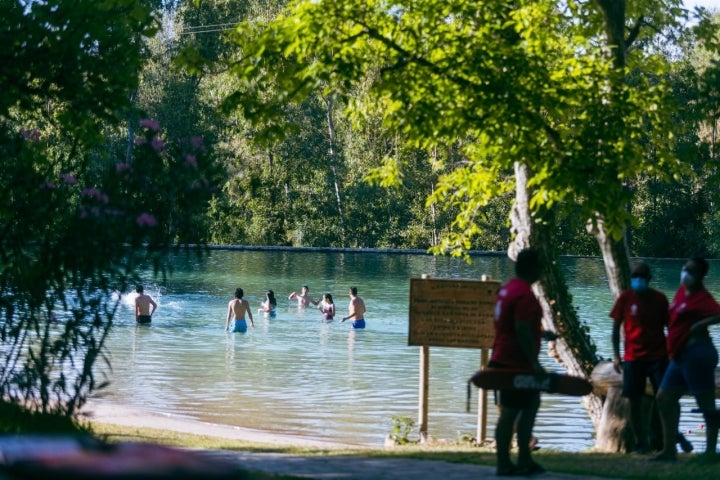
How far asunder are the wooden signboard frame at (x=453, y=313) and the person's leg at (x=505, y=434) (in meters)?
4.43

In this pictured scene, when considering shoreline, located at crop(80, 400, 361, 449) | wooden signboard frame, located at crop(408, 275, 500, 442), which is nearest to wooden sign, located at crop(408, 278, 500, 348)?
wooden signboard frame, located at crop(408, 275, 500, 442)

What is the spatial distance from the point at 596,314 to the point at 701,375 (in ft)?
87.1

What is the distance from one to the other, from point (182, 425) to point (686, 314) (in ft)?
25.7

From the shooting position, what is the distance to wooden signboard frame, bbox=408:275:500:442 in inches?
533

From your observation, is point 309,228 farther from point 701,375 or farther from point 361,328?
point 701,375

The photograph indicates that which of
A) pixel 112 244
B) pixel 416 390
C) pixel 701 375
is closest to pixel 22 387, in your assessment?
pixel 112 244

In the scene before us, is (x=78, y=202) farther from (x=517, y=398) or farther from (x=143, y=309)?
(x=143, y=309)

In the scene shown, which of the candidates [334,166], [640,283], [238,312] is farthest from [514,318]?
[334,166]

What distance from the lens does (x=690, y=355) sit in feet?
33.6

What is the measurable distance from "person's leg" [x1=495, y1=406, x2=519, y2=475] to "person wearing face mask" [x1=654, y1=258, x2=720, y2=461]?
2006mm

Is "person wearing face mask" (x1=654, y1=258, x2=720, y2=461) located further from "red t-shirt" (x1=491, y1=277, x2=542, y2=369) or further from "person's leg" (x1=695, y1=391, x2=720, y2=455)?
"red t-shirt" (x1=491, y1=277, x2=542, y2=369)

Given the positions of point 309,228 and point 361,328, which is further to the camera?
point 309,228

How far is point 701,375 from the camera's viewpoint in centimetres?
1023

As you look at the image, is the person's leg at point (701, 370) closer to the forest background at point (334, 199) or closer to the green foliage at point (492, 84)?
the green foliage at point (492, 84)
